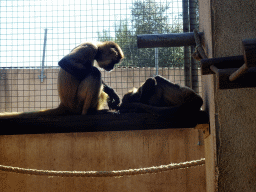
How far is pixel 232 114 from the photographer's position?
2266mm

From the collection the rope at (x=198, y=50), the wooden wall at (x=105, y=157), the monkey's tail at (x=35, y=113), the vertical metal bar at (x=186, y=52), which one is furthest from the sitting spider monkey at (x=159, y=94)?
the rope at (x=198, y=50)

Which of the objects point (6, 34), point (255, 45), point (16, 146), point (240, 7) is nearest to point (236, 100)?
point (240, 7)

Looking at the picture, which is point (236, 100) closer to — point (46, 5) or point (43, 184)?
point (43, 184)

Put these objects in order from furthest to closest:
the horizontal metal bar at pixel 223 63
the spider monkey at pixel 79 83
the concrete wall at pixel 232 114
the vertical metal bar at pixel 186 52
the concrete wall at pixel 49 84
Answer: the concrete wall at pixel 49 84 → the vertical metal bar at pixel 186 52 → the spider monkey at pixel 79 83 → the concrete wall at pixel 232 114 → the horizontal metal bar at pixel 223 63

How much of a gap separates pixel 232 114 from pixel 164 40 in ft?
3.38

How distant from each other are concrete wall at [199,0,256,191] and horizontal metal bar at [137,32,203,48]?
20.1 inches

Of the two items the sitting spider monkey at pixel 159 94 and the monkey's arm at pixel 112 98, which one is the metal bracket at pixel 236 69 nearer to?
the sitting spider monkey at pixel 159 94

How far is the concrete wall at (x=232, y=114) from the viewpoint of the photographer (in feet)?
7.23

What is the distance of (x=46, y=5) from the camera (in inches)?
203

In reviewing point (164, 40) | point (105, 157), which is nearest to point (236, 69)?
point (164, 40)

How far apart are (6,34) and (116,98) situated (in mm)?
2284

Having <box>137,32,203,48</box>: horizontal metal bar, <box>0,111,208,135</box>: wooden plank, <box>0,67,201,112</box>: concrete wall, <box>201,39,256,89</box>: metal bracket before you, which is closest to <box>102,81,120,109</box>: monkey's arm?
<box>0,67,201,112</box>: concrete wall

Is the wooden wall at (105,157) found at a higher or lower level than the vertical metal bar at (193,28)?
lower

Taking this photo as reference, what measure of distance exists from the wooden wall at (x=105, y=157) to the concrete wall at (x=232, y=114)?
2359mm
